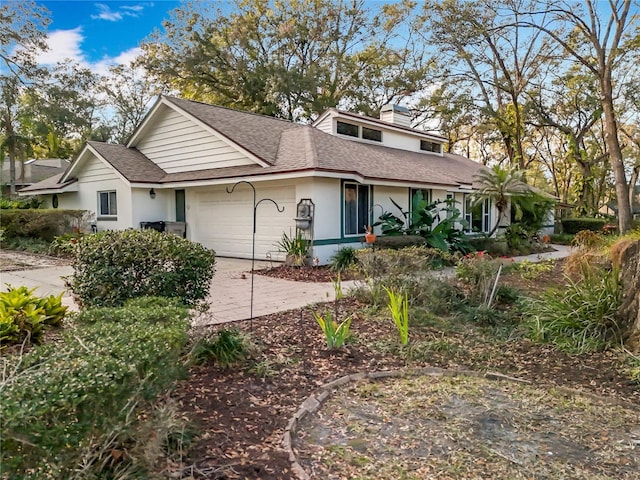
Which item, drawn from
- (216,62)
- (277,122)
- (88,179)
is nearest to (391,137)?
(277,122)

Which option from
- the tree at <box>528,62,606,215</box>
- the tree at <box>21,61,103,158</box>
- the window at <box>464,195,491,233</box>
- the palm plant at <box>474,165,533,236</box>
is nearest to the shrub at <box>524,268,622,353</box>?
the palm plant at <box>474,165,533,236</box>

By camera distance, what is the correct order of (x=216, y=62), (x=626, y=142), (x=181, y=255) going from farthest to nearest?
(x=626, y=142), (x=216, y=62), (x=181, y=255)

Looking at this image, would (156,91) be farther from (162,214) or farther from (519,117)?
(519,117)

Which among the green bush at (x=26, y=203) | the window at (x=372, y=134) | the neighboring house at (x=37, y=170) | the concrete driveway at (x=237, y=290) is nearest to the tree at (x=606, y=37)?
the window at (x=372, y=134)

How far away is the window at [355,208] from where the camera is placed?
13305 millimetres

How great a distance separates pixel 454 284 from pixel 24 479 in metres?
6.52

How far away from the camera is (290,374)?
4.41 meters

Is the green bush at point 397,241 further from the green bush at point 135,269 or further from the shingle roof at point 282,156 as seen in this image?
the green bush at point 135,269

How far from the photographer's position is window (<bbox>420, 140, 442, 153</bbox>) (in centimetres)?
2166

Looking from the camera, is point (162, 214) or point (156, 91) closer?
point (162, 214)

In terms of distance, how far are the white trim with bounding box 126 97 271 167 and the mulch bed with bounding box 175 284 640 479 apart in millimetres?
7694

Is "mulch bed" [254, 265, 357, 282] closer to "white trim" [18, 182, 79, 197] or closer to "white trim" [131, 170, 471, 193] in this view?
"white trim" [131, 170, 471, 193]

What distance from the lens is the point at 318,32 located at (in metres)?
28.2

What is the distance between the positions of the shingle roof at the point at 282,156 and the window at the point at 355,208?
0.62 m
